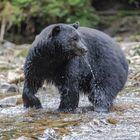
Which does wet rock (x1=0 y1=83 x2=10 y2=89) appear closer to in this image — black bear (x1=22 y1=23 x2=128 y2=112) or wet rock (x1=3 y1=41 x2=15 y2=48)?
black bear (x1=22 y1=23 x2=128 y2=112)

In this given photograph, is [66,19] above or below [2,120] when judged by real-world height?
above

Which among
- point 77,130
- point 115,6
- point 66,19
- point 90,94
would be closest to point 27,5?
point 66,19

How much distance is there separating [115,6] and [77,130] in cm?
1347

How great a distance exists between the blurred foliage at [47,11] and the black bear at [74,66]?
1027 cm

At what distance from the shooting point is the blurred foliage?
1767 cm

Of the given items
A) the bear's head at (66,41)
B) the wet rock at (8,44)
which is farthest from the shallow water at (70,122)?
the wet rock at (8,44)

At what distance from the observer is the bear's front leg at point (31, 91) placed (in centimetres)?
706

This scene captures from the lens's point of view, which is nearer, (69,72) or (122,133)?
(122,133)

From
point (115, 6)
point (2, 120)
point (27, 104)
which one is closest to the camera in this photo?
point (2, 120)

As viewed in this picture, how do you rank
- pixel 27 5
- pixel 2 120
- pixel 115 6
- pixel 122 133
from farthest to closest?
1. pixel 115 6
2. pixel 27 5
3. pixel 2 120
4. pixel 122 133

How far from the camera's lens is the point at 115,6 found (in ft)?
63.1

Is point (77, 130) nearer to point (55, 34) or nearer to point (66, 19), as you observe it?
point (55, 34)

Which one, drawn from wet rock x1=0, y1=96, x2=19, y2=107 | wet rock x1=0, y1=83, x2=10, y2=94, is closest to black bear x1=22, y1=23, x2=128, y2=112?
wet rock x1=0, y1=96, x2=19, y2=107

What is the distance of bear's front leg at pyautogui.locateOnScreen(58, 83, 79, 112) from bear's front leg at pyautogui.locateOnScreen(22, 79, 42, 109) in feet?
1.01
